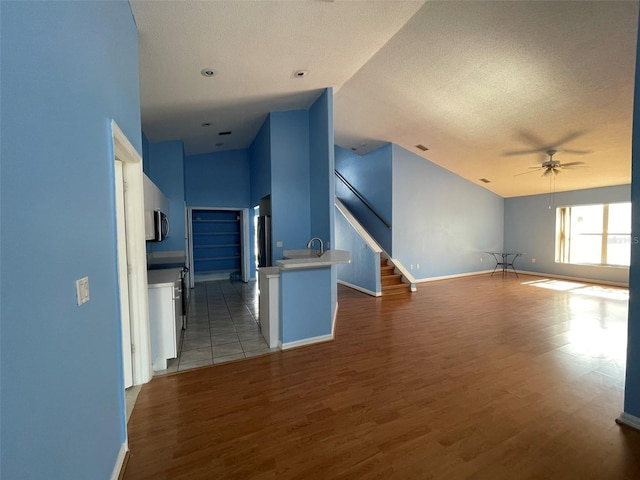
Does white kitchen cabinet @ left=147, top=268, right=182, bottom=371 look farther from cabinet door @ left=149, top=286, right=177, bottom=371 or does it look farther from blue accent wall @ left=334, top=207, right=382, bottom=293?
blue accent wall @ left=334, top=207, right=382, bottom=293

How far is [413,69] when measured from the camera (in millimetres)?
3973

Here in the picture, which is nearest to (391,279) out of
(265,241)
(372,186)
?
(372,186)

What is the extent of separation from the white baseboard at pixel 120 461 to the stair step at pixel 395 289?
5.12 metres

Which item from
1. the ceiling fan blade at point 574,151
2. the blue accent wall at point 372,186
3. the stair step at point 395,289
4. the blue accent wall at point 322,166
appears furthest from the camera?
the blue accent wall at point 372,186

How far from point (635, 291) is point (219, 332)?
166 inches

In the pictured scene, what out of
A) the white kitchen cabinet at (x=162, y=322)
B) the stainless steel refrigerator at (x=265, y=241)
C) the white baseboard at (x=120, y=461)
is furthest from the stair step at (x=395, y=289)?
the white baseboard at (x=120, y=461)

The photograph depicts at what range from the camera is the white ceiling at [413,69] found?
254 centimetres

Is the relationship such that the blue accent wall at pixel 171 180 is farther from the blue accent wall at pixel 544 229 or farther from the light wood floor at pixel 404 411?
the blue accent wall at pixel 544 229

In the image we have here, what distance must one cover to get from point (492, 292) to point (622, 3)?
16.4ft

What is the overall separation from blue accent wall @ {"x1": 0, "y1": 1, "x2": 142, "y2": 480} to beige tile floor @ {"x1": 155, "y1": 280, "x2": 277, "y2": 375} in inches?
53.5

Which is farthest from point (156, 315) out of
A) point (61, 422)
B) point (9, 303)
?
point (9, 303)

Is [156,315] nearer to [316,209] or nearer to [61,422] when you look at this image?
[61,422]

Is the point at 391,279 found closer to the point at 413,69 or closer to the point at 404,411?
the point at 413,69

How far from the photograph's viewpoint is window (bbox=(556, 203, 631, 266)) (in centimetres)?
675
